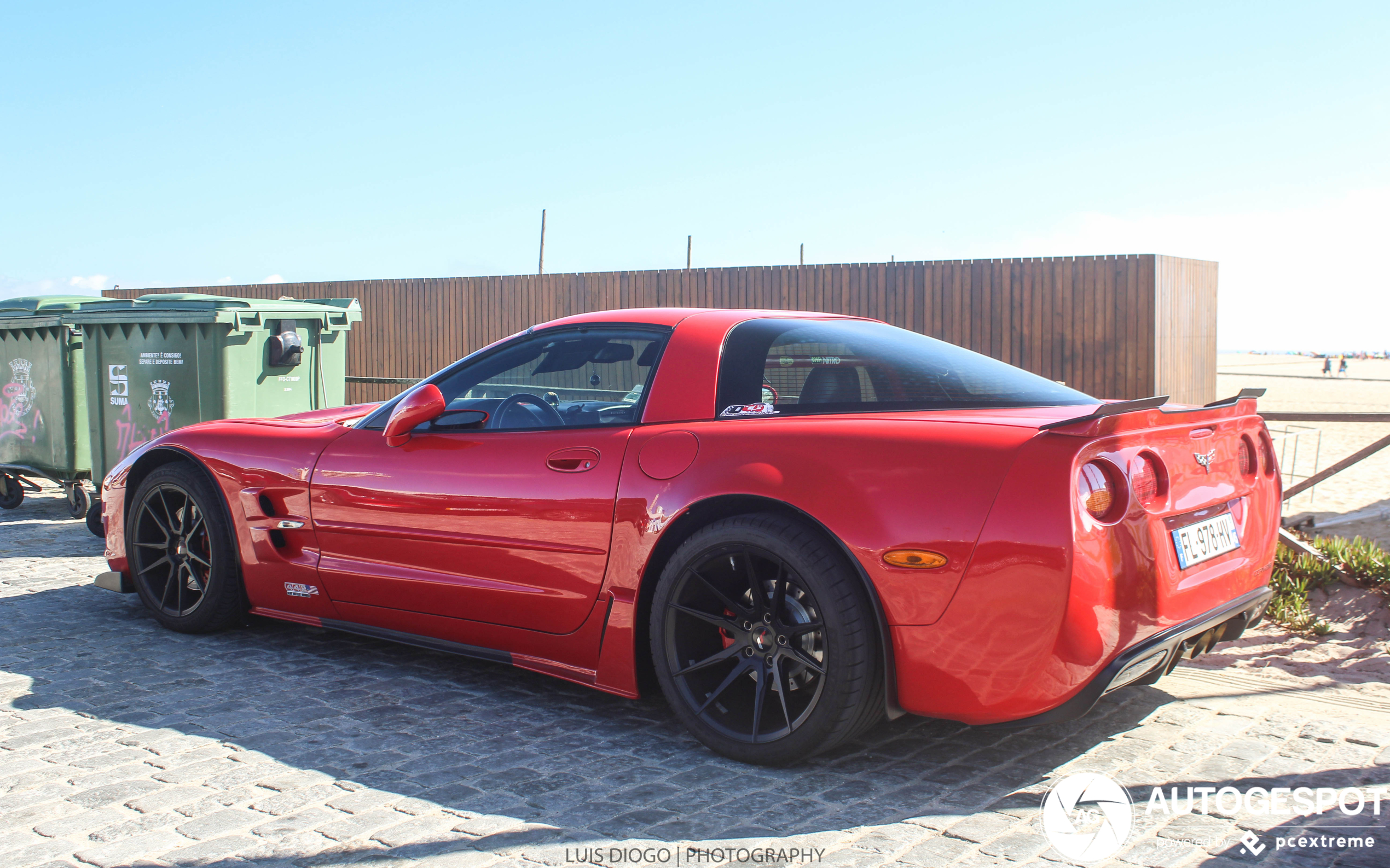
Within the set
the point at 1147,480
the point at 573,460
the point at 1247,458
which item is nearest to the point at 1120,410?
the point at 1147,480

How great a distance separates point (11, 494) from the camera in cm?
998

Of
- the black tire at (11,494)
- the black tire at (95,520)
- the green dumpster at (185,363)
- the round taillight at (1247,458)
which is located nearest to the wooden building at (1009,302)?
the green dumpster at (185,363)

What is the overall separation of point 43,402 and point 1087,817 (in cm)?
954

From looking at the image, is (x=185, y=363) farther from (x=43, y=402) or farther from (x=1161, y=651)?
(x=1161, y=651)

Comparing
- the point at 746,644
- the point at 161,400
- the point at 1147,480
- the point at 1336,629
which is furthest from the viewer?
the point at 161,400

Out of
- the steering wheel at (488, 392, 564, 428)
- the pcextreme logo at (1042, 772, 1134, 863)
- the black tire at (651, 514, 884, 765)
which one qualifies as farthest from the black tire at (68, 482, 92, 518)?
the pcextreme logo at (1042, 772, 1134, 863)

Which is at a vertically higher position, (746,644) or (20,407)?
(20,407)

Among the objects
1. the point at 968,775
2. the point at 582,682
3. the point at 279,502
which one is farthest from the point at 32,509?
the point at 968,775

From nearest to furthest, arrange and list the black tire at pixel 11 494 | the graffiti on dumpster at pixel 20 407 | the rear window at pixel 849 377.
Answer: the rear window at pixel 849 377 < the graffiti on dumpster at pixel 20 407 < the black tire at pixel 11 494

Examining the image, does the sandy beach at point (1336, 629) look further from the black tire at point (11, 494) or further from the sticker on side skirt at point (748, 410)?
the black tire at point (11, 494)

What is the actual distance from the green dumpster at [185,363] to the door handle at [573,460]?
5407 mm

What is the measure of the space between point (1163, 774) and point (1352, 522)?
18.3 ft

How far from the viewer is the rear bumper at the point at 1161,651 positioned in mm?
2842

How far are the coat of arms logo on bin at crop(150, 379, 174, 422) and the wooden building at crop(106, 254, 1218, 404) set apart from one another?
370 inches
